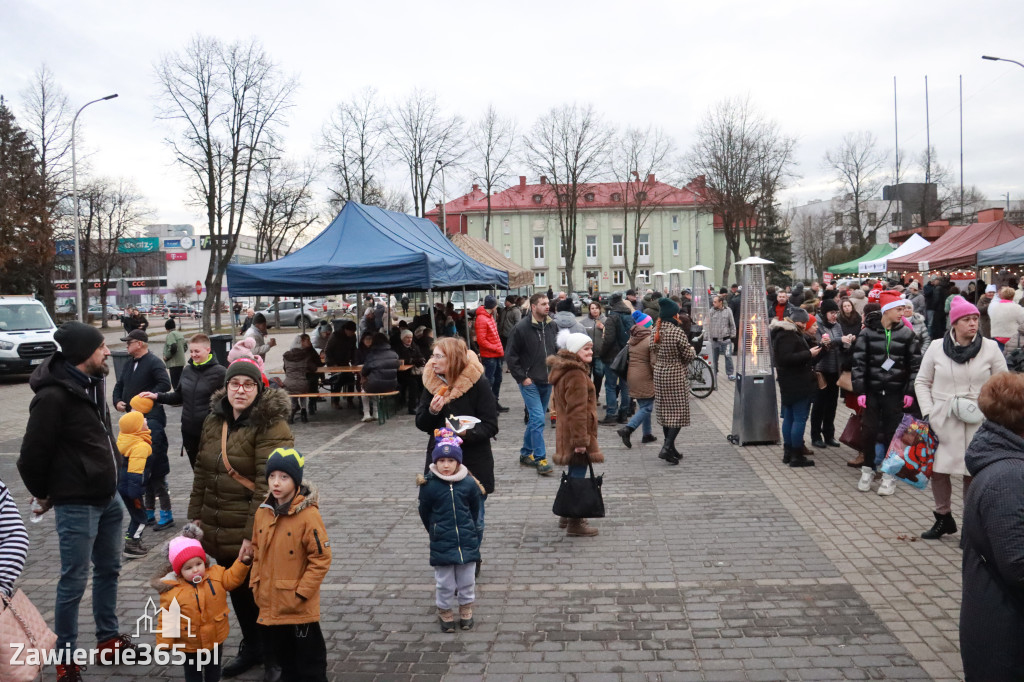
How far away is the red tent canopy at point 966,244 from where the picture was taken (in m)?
20.1

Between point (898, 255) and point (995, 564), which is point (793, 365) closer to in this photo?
point (995, 564)

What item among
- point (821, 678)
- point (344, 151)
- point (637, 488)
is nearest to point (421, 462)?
point (637, 488)

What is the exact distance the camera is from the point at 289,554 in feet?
11.9

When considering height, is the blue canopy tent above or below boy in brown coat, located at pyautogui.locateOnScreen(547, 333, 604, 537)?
above

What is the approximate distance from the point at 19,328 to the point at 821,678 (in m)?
23.2

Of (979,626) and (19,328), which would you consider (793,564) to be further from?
(19,328)

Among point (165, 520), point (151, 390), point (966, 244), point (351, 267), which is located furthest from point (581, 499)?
point (966, 244)

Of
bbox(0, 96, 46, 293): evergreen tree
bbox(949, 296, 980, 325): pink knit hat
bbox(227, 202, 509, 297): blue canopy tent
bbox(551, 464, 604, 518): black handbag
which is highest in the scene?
bbox(0, 96, 46, 293): evergreen tree

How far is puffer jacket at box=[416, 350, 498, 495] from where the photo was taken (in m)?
5.16

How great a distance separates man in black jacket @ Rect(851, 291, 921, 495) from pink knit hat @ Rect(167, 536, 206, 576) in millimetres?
6083

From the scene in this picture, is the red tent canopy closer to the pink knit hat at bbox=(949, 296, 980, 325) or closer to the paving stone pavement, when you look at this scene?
the paving stone pavement

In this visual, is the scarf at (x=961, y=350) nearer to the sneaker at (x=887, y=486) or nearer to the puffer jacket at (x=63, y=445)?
the sneaker at (x=887, y=486)

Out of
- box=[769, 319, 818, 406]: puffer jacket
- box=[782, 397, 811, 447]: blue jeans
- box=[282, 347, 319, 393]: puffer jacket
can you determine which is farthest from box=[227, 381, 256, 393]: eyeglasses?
box=[282, 347, 319, 393]: puffer jacket

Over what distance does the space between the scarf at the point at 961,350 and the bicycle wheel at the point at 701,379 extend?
8210 mm
